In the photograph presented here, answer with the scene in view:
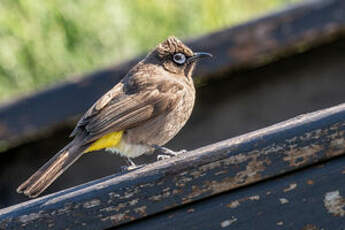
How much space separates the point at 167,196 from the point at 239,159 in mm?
216

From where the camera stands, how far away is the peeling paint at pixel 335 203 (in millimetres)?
2186

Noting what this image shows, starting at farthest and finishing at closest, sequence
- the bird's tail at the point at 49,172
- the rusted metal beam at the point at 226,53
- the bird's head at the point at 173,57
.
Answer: the bird's head at the point at 173,57 < the rusted metal beam at the point at 226,53 < the bird's tail at the point at 49,172

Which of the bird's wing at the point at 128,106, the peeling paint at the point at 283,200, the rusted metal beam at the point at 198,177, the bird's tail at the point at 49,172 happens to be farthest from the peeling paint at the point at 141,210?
the bird's wing at the point at 128,106

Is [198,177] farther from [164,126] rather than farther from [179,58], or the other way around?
[179,58]

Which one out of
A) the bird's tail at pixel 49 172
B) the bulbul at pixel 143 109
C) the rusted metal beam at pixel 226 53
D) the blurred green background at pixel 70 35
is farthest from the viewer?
the blurred green background at pixel 70 35

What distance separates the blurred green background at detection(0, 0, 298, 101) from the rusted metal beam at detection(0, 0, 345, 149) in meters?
1.55

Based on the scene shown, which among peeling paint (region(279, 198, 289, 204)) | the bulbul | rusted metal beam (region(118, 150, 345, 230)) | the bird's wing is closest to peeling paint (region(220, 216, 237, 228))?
rusted metal beam (region(118, 150, 345, 230))

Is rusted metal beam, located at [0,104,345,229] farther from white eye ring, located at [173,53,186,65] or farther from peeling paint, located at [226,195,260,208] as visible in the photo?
white eye ring, located at [173,53,186,65]

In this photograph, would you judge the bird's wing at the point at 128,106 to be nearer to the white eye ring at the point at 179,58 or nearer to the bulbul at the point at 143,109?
the bulbul at the point at 143,109

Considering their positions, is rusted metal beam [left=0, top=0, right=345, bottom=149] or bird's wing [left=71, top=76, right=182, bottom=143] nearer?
bird's wing [left=71, top=76, right=182, bottom=143]

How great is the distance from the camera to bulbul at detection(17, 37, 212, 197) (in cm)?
395

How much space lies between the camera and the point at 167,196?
216cm

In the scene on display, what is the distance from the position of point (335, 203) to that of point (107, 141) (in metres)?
2.06

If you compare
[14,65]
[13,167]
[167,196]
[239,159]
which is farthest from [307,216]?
[14,65]
